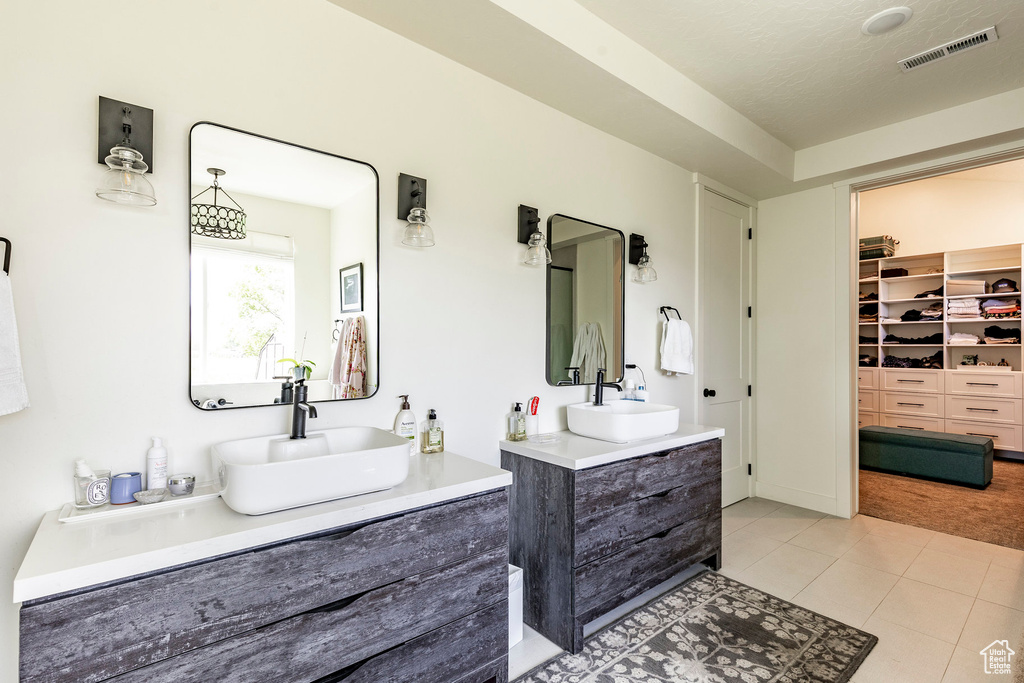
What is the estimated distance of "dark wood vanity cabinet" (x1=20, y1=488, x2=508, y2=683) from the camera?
1.00m

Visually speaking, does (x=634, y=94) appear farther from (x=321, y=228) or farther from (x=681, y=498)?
(x=681, y=498)

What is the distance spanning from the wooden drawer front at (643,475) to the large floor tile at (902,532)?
1474 millimetres

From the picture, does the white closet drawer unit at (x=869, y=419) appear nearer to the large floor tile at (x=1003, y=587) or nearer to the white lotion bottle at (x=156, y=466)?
the large floor tile at (x=1003, y=587)

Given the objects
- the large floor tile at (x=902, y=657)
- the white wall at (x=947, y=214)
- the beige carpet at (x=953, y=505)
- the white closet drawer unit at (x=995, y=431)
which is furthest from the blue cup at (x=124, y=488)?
the white closet drawer unit at (x=995, y=431)

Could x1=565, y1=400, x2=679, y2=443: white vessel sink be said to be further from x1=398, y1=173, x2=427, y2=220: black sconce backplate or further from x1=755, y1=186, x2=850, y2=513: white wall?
x1=755, y1=186, x2=850, y2=513: white wall

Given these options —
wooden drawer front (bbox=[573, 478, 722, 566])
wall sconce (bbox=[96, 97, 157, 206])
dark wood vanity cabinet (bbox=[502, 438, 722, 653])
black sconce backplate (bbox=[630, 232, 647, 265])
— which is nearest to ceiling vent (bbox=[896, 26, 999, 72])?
black sconce backplate (bbox=[630, 232, 647, 265])

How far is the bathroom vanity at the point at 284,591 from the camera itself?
3.27ft

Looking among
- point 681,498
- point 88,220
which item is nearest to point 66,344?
point 88,220

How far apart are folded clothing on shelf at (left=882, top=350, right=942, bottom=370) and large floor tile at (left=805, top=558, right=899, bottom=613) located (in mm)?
3915

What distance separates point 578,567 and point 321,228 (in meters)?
1.56

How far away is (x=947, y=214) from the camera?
5.61 meters

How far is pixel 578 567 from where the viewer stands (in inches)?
77.3

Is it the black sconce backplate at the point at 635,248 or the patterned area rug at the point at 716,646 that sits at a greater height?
the black sconce backplate at the point at 635,248

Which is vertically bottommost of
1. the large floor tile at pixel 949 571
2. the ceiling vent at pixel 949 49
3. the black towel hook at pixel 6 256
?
the large floor tile at pixel 949 571
